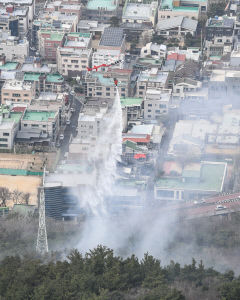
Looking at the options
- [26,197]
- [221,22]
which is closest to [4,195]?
[26,197]

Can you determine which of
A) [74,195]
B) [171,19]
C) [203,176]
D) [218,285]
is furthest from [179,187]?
[171,19]

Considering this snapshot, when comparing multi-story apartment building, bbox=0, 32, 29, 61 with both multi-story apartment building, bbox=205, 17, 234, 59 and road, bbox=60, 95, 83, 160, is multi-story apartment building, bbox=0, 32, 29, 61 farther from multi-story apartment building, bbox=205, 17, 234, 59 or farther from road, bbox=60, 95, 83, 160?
multi-story apartment building, bbox=205, 17, 234, 59

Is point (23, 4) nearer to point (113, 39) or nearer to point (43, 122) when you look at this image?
point (113, 39)

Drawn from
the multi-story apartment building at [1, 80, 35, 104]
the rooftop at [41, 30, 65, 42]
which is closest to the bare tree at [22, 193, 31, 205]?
the multi-story apartment building at [1, 80, 35, 104]

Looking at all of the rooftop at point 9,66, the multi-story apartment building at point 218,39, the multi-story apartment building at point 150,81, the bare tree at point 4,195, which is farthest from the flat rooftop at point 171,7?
the bare tree at point 4,195

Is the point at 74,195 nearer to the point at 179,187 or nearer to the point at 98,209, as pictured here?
the point at 98,209

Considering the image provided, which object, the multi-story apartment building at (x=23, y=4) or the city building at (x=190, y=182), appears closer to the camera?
the city building at (x=190, y=182)

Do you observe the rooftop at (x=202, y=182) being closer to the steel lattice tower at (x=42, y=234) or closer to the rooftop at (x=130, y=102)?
A: the steel lattice tower at (x=42, y=234)
